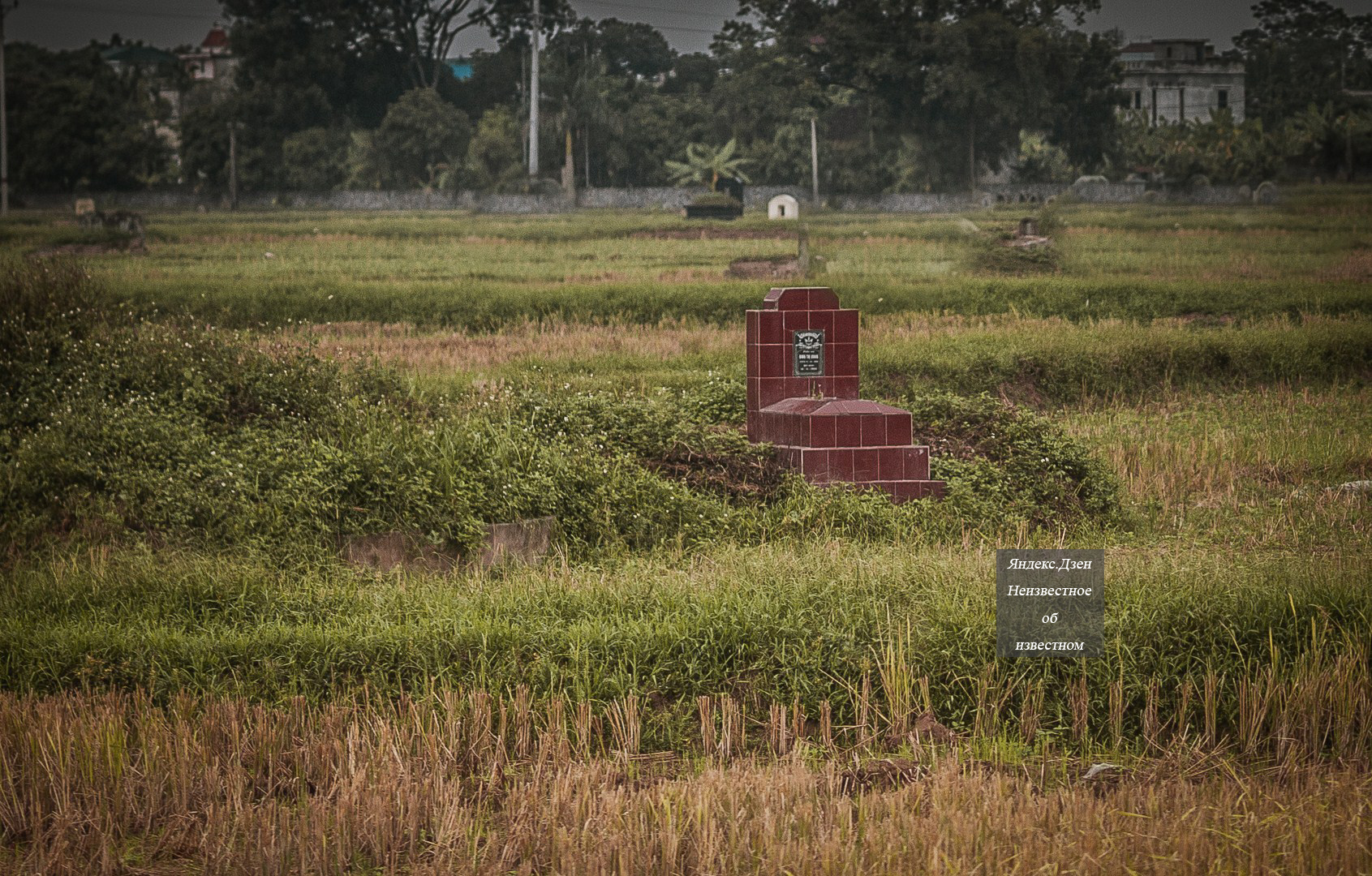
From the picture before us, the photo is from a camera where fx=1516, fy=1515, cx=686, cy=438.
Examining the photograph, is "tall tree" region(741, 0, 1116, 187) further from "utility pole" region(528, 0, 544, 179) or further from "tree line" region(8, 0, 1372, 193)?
"utility pole" region(528, 0, 544, 179)

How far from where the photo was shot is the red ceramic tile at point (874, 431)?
9.77 metres

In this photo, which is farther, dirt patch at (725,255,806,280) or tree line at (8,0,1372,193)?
tree line at (8,0,1372,193)

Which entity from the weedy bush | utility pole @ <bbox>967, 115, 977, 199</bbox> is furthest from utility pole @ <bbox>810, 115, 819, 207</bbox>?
the weedy bush

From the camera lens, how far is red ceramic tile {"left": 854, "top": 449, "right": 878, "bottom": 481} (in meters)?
9.73

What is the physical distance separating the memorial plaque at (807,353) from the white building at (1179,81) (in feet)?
89.8

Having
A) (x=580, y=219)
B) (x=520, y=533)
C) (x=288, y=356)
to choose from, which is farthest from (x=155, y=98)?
(x=520, y=533)

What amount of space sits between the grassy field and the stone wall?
2068 cm

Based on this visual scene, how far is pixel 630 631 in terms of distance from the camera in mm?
6504

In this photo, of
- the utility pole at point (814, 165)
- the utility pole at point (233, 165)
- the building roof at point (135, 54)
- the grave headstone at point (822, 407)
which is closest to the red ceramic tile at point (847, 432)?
the grave headstone at point (822, 407)

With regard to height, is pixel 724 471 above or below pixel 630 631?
above

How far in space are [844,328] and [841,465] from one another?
1188 millimetres

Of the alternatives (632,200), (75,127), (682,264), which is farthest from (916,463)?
(632,200)

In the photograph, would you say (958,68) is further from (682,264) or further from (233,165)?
(233,165)

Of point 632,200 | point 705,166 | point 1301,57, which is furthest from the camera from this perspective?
point 632,200
